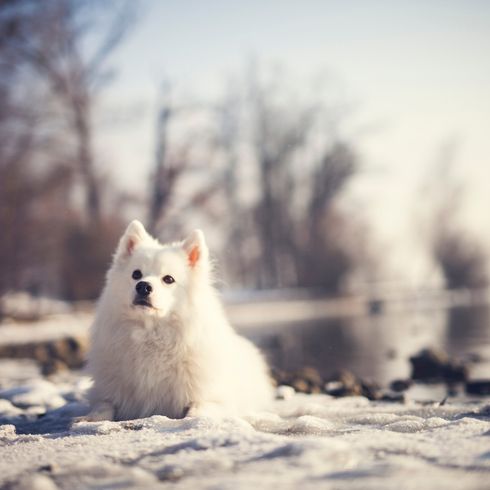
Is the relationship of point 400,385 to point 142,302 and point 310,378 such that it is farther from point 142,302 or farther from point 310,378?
point 142,302

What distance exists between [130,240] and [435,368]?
203 inches

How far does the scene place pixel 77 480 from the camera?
122 inches

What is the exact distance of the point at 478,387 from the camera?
7.72 meters

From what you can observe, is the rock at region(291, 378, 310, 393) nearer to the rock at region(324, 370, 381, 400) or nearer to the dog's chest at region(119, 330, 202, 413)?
the rock at region(324, 370, 381, 400)

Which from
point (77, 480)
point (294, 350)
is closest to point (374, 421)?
point (77, 480)

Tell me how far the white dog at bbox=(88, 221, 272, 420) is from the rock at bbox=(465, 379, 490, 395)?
3.38 metres

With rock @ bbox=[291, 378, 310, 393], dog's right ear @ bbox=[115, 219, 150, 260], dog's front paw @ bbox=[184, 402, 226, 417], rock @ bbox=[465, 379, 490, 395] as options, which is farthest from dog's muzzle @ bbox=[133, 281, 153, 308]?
rock @ bbox=[465, 379, 490, 395]

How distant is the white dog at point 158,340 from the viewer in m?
5.11

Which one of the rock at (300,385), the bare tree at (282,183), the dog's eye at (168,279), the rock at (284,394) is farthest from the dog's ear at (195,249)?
the bare tree at (282,183)

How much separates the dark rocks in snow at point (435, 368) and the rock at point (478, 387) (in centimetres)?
61

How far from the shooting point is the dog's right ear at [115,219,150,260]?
17.8 ft

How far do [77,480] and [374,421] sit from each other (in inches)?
98.1

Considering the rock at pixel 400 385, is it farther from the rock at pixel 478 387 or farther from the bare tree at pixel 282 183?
the bare tree at pixel 282 183

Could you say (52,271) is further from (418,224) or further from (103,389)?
(418,224)
